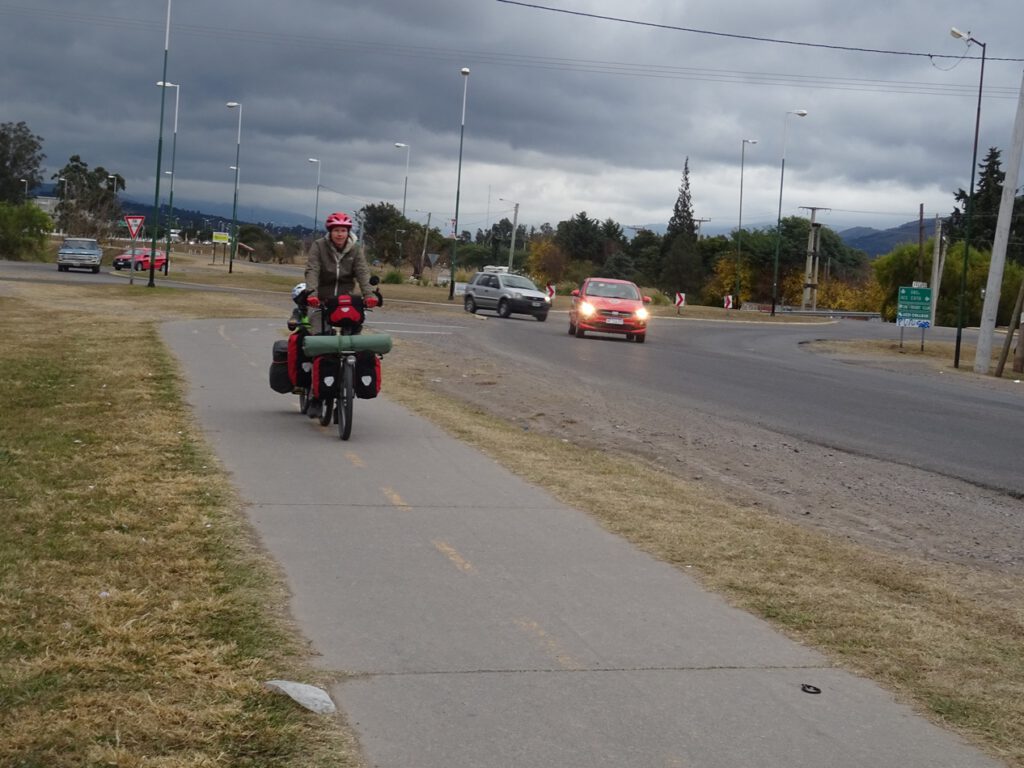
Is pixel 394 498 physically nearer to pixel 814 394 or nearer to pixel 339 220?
pixel 339 220

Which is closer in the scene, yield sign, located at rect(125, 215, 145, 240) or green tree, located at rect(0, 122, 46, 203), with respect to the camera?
yield sign, located at rect(125, 215, 145, 240)

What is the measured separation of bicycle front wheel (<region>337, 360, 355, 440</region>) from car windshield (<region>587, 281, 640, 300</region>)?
24.4 metres

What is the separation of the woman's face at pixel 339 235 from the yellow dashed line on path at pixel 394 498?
3.34m

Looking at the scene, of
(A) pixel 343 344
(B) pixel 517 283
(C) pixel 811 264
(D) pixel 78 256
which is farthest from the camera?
(C) pixel 811 264

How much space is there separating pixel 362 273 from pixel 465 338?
18986mm

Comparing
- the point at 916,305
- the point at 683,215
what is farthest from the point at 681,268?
the point at 916,305

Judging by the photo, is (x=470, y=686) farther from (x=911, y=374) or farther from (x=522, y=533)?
(x=911, y=374)

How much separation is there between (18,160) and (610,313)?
104441mm

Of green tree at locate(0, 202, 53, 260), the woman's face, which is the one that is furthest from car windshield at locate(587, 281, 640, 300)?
green tree at locate(0, 202, 53, 260)

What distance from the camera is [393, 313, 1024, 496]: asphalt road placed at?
14.3 metres

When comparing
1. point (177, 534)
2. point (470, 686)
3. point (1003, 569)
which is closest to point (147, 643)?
point (470, 686)

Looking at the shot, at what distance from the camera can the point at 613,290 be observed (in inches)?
1400

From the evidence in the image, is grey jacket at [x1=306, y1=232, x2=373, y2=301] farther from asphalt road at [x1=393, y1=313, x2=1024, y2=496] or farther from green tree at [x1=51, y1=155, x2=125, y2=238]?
green tree at [x1=51, y1=155, x2=125, y2=238]

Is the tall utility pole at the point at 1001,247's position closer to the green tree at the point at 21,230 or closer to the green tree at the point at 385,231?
the green tree at the point at 21,230
